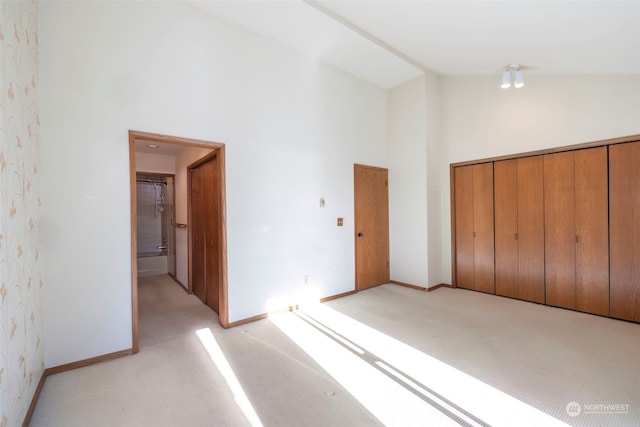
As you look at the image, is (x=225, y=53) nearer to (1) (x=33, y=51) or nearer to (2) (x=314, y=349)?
(1) (x=33, y=51)

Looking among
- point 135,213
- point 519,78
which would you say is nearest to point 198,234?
point 135,213

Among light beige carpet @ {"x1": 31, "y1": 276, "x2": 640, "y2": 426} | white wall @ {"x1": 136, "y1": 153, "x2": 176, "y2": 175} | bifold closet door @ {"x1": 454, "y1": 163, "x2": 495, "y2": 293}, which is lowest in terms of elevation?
light beige carpet @ {"x1": 31, "y1": 276, "x2": 640, "y2": 426}

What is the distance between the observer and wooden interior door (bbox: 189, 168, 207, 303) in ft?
13.3

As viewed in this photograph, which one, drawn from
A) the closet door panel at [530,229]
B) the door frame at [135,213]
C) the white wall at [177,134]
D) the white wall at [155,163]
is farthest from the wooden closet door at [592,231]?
the white wall at [155,163]

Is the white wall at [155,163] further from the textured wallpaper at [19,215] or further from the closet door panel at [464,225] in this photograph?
the closet door panel at [464,225]

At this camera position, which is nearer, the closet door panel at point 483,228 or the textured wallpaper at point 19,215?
the textured wallpaper at point 19,215

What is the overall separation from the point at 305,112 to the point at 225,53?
1.15 m

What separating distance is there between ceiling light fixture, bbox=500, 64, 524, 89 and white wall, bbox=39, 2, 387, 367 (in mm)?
2039

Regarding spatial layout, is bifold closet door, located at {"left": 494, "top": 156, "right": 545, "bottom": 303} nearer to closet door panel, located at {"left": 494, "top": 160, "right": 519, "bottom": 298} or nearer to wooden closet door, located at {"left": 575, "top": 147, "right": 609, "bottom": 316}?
closet door panel, located at {"left": 494, "top": 160, "right": 519, "bottom": 298}

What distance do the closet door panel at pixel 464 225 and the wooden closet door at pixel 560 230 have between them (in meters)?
0.95

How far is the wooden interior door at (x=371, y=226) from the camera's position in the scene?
4.47 metres

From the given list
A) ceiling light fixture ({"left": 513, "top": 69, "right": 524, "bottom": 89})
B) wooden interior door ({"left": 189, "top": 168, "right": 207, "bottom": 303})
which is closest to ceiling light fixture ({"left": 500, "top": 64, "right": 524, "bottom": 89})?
ceiling light fixture ({"left": 513, "top": 69, "right": 524, "bottom": 89})

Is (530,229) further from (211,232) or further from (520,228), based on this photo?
(211,232)

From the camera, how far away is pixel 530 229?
12.7 ft
